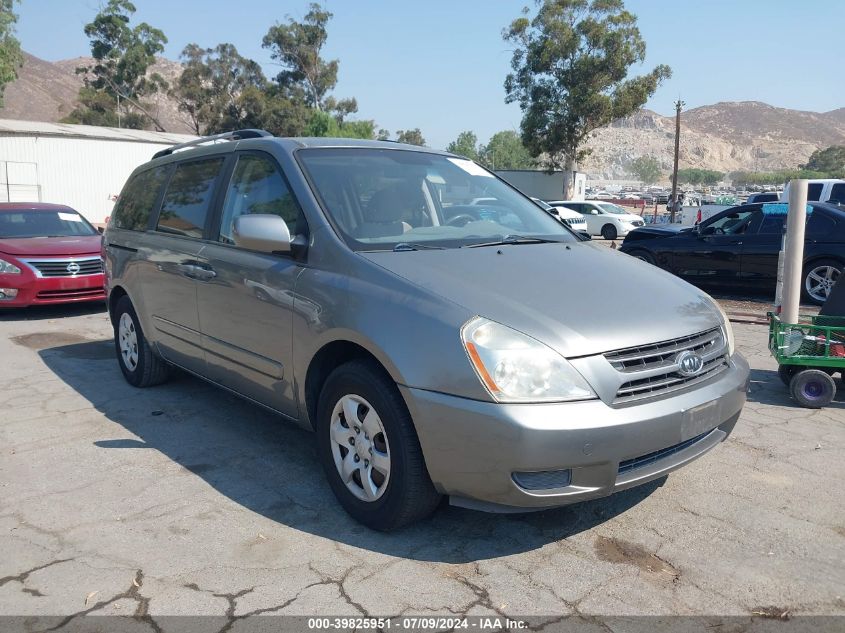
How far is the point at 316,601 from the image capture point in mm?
2816

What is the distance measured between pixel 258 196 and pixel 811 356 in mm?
4061

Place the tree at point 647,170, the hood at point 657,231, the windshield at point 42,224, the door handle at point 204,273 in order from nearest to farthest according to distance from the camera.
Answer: the door handle at point 204,273, the windshield at point 42,224, the hood at point 657,231, the tree at point 647,170

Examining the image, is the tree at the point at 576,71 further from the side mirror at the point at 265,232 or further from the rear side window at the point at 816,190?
the side mirror at the point at 265,232

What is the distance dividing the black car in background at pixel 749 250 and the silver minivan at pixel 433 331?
285 inches

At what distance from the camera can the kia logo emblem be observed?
3100 millimetres

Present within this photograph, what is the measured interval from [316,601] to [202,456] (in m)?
A: 1.81

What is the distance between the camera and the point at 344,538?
332cm

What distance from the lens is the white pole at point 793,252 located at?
18.0ft

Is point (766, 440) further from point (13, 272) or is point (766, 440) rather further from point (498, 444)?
point (13, 272)

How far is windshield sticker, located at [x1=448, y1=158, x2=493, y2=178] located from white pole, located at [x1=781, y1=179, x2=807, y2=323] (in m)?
2.44

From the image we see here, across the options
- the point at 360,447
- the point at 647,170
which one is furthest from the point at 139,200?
the point at 647,170

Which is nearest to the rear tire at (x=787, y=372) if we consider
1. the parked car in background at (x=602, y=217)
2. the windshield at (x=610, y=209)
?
the parked car in background at (x=602, y=217)

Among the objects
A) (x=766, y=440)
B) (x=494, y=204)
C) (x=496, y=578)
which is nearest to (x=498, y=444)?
(x=496, y=578)

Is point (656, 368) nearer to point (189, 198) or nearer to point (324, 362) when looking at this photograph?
point (324, 362)
